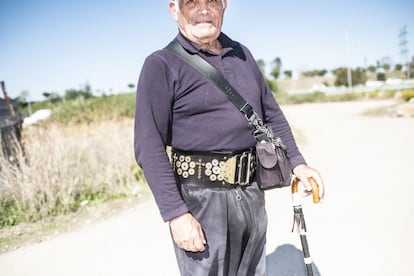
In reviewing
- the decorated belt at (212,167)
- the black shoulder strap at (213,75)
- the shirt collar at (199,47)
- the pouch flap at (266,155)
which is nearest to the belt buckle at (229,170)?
the decorated belt at (212,167)

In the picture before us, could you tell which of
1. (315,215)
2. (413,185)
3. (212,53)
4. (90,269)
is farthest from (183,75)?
(413,185)

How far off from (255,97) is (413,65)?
197 ft

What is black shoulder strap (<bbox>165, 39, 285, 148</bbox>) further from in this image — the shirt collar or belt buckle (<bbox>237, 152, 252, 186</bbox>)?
belt buckle (<bbox>237, 152, 252, 186</bbox>)

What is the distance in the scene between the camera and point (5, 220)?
15.4ft

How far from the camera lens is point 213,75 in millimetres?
1654

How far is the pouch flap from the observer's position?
173 centimetres

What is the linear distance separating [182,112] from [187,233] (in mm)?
550

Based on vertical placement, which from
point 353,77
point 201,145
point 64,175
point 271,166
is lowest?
point 353,77

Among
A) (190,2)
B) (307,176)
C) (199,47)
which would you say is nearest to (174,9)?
(190,2)

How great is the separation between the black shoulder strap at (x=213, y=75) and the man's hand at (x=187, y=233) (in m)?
0.58

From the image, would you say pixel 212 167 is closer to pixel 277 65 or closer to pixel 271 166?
pixel 271 166

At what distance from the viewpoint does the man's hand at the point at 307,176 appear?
1.80 m

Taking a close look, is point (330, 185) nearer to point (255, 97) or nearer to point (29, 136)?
point (255, 97)

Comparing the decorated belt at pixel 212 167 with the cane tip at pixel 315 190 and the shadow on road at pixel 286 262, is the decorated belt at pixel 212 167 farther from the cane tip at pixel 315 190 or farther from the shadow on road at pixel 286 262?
the shadow on road at pixel 286 262
